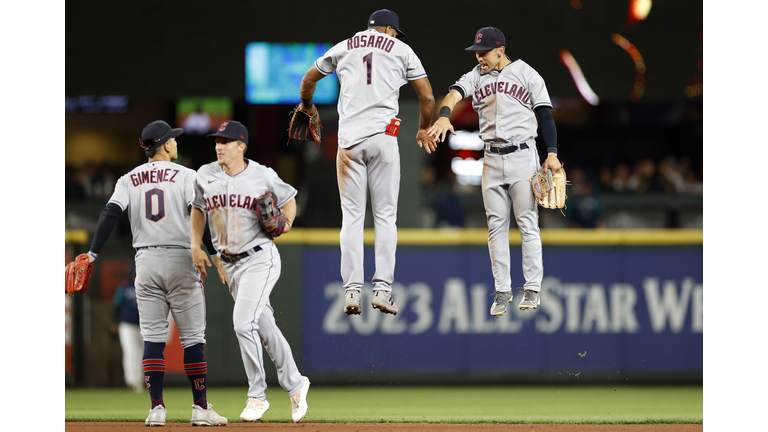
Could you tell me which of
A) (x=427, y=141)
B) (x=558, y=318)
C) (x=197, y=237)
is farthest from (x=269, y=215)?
(x=558, y=318)

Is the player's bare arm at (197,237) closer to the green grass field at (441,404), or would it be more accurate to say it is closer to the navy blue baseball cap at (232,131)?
the navy blue baseball cap at (232,131)

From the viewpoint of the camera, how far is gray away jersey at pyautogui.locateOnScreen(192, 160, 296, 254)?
626 cm

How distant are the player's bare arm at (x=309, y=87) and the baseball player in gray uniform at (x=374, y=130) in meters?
0.19

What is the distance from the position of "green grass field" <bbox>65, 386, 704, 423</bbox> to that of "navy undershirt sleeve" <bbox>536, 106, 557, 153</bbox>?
3.09 metres

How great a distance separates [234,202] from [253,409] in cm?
155

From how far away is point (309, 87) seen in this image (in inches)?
251

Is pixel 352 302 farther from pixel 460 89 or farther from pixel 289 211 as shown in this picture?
pixel 460 89

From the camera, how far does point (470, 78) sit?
630cm

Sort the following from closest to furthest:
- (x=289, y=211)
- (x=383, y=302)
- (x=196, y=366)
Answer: (x=383, y=302) → (x=289, y=211) → (x=196, y=366)

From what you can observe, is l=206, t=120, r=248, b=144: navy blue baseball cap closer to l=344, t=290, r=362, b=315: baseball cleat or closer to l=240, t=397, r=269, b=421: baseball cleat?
l=344, t=290, r=362, b=315: baseball cleat

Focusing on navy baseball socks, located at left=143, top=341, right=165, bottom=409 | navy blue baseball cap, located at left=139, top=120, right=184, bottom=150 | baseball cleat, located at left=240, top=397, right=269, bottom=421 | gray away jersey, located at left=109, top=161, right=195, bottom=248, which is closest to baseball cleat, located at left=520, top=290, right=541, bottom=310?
baseball cleat, located at left=240, top=397, right=269, bottom=421

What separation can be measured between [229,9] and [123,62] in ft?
4.83

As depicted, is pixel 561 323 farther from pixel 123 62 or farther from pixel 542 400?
pixel 123 62

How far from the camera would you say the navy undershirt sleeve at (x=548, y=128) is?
19.5ft
